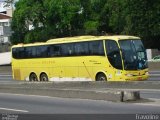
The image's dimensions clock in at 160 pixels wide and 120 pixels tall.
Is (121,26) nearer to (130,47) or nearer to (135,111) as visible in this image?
(130,47)

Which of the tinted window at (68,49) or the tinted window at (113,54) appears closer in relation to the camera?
the tinted window at (113,54)

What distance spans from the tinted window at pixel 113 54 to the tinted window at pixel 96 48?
0.52m

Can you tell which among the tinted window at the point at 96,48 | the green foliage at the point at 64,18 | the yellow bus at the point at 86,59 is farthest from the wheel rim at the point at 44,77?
the green foliage at the point at 64,18

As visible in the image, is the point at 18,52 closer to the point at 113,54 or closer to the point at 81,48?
the point at 81,48

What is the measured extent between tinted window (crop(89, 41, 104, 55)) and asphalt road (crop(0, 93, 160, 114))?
1054 centimetres

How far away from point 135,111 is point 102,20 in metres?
59.1

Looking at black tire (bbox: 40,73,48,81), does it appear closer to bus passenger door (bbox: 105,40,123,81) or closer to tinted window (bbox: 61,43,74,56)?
tinted window (bbox: 61,43,74,56)

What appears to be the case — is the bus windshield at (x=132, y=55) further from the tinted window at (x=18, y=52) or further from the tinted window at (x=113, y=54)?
the tinted window at (x=18, y=52)

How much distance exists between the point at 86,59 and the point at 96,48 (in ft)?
3.92

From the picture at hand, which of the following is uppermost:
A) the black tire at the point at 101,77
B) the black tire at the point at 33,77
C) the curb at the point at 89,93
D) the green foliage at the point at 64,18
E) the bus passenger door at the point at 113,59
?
the green foliage at the point at 64,18

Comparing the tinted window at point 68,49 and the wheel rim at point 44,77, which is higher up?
the tinted window at point 68,49

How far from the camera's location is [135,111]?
15.0 meters

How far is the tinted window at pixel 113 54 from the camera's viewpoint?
30.5 metres

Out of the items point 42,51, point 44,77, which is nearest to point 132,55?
point 42,51
